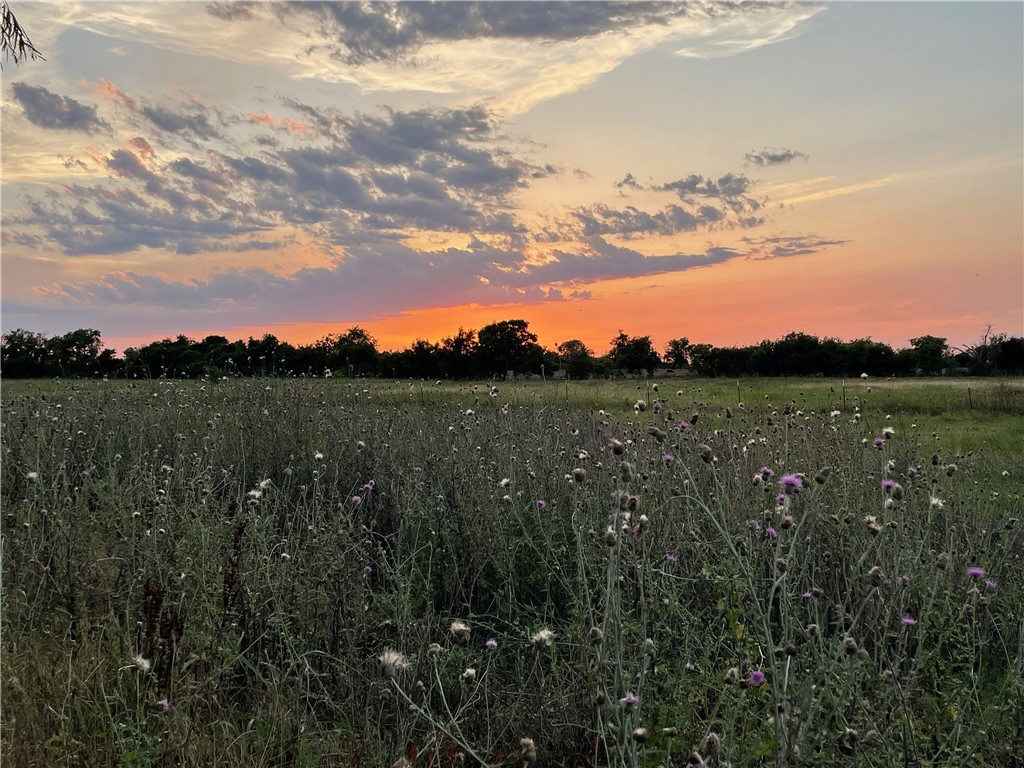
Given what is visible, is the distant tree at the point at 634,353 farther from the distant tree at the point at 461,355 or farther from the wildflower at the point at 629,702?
the wildflower at the point at 629,702

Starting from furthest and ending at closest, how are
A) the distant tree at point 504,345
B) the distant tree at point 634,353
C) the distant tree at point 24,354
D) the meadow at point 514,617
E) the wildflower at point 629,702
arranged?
the distant tree at point 634,353, the distant tree at point 504,345, the distant tree at point 24,354, the meadow at point 514,617, the wildflower at point 629,702

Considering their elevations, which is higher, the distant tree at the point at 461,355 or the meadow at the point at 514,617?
the distant tree at the point at 461,355

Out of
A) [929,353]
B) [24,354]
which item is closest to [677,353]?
[929,353]

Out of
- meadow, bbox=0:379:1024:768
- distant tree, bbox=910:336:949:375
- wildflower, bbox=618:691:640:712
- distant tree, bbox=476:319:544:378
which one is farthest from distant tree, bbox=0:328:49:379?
distant tree, bbox=910:336:949:375

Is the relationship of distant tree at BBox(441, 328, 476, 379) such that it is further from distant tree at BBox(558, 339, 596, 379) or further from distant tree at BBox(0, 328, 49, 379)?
distant tree at BBox(0, 328, 49, 379)

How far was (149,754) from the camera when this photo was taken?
2662 mm

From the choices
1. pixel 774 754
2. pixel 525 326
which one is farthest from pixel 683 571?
pixel 525 326

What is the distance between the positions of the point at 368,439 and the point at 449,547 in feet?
9.19

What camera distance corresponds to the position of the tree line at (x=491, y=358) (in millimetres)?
14398

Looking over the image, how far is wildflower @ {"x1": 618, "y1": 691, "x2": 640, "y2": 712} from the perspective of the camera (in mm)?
1825

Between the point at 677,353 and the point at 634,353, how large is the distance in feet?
7.54

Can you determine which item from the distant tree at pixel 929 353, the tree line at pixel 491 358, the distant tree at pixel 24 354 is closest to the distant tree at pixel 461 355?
the tree line at pixel 491 358

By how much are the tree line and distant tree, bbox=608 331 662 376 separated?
6 centimetres

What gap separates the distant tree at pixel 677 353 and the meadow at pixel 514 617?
32.1m
